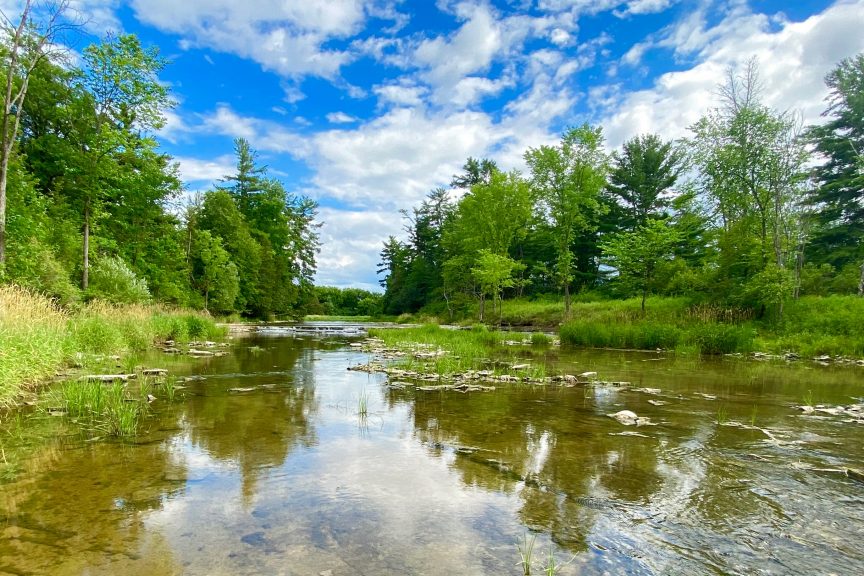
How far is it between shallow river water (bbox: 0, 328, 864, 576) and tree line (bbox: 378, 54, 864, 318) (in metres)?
20.0

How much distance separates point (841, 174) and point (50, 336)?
45.2m

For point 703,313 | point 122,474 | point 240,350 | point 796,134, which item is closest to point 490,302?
point 703,313

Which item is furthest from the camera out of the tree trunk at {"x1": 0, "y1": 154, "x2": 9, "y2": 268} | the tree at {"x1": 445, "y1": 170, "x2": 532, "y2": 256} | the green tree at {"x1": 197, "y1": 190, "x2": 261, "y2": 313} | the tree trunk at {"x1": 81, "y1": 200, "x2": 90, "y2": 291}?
the green tree at {"x1": 197, "y1": 190, "x2": 261, "y2": 313}

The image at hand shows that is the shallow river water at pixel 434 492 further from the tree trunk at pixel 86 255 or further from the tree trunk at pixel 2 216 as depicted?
the tree trunk at pixel 86 255

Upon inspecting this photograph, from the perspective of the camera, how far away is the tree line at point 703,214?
23422mm

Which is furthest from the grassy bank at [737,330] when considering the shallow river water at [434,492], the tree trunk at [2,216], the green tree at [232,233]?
the green tree at [232,233]

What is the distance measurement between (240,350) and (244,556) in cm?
1678

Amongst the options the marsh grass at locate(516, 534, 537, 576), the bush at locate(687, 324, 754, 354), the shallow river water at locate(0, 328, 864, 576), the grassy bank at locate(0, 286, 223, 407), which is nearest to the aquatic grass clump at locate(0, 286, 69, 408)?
the grassy bank at locate(0, 286, 223, 407)

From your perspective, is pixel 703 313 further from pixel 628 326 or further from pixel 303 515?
pixel 303 515

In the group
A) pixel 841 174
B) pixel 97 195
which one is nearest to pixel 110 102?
pixel 97 195

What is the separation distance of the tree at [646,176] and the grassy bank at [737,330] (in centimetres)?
2333

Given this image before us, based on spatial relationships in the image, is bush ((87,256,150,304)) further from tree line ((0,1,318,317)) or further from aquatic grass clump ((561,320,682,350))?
aquatic grass clump ((561,320,682,350))

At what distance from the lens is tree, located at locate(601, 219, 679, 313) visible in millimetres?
25672

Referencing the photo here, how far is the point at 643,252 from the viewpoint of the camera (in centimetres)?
2631
